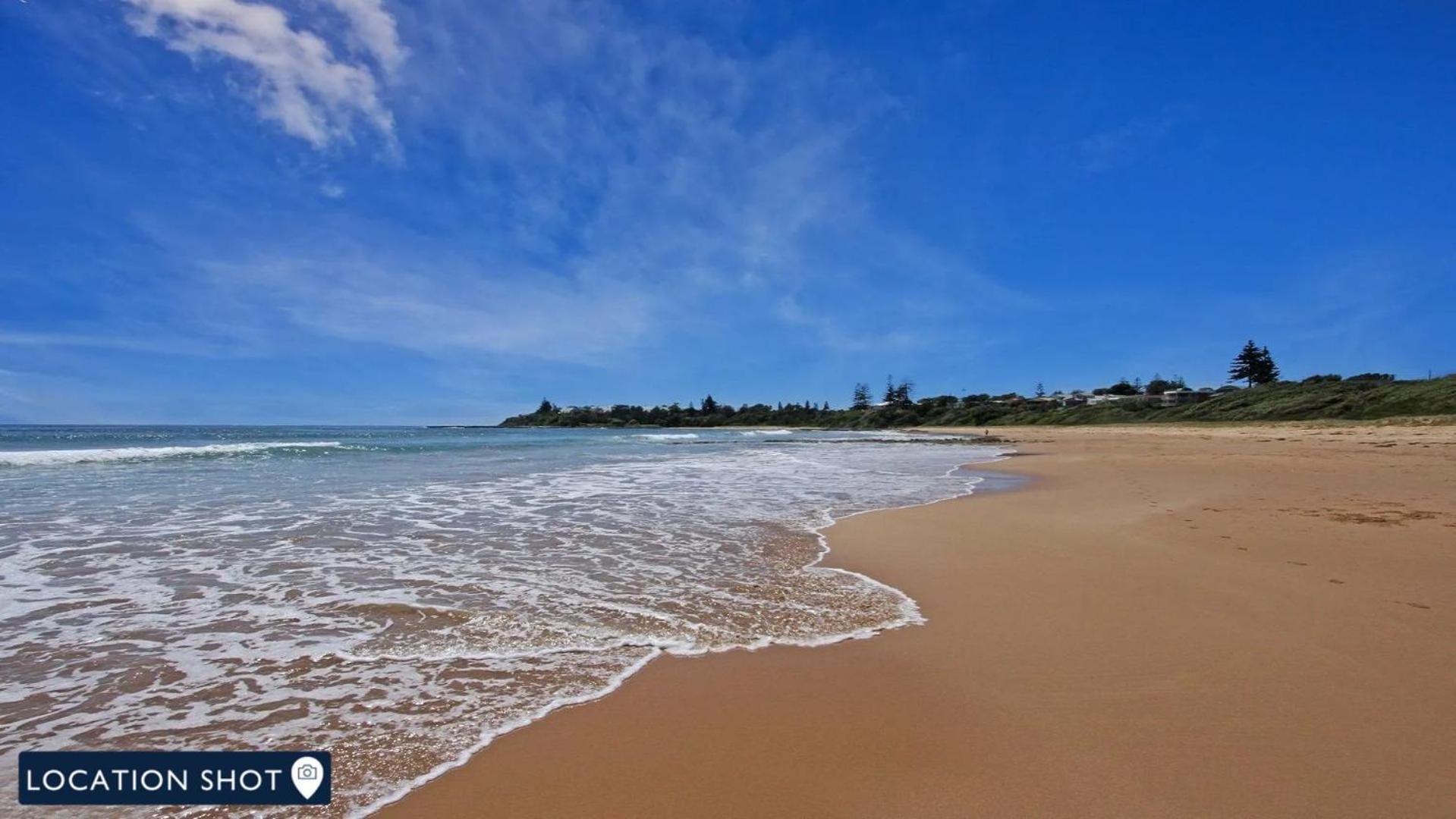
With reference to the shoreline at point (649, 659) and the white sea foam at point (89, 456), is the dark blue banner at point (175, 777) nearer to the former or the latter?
the shoreline at point (649, 659)

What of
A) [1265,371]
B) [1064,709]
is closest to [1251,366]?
Answer: [1265,371]

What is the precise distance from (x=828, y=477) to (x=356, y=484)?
33.3ft

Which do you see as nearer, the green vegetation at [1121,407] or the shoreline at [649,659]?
the shoreline at [649,659]

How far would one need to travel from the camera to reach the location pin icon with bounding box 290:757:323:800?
238 centimetres

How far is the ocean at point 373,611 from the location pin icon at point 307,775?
63 millimetres

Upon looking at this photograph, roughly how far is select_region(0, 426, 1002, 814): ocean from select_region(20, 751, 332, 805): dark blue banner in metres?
0.07

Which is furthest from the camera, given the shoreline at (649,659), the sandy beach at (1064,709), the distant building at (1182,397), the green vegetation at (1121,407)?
the distant building at (1182,397)

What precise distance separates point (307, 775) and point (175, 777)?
559 mm

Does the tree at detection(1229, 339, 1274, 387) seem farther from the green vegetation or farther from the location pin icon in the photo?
the location pin icon

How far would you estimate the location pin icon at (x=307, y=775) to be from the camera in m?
2.38

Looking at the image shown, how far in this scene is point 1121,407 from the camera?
70562 millimetres

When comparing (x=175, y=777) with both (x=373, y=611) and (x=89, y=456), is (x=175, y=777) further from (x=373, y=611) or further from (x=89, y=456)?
(x=89, y=456)

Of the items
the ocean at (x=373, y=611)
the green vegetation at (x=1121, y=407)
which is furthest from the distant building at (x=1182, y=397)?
the ocean at (x=373, y=611)

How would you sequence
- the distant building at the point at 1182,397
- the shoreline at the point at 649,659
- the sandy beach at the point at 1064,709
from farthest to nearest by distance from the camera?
1. the distant building at the point at 1182,397
2. the shoreline at the point at 649,659
3. the sandy beach at the point at 1064,709
